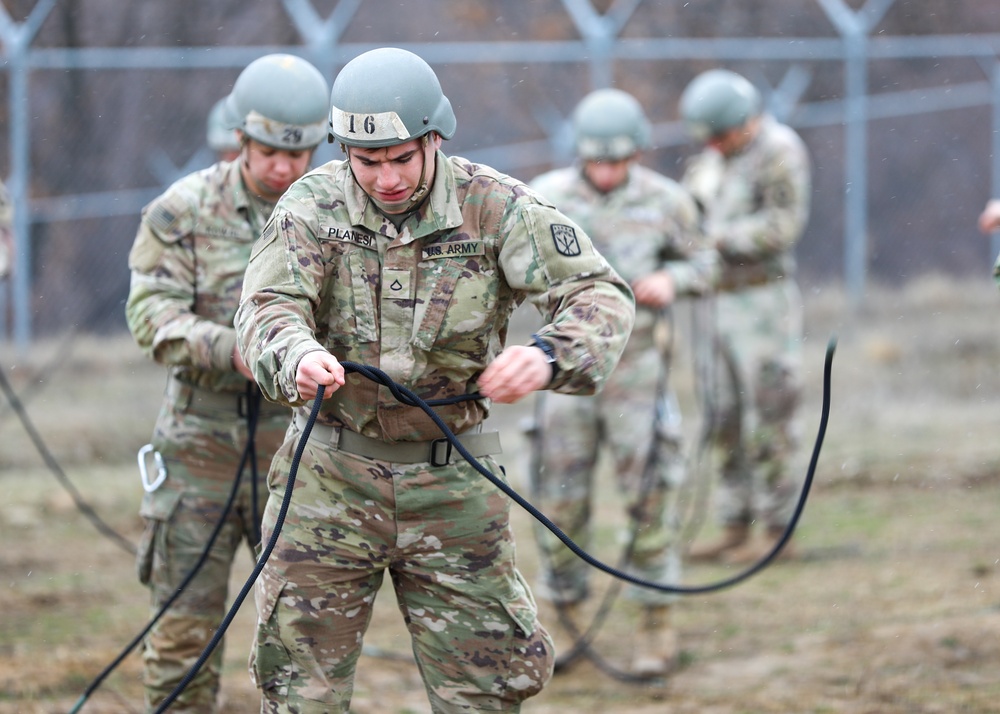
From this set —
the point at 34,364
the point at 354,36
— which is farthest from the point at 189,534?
the point at 354,36

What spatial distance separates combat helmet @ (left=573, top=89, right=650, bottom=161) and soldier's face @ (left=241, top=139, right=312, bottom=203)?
2.00 m

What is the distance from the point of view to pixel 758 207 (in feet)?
27.1

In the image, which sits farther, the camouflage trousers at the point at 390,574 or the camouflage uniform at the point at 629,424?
the camouflage uniform at the point at 629,424

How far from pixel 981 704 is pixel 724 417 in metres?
3.36

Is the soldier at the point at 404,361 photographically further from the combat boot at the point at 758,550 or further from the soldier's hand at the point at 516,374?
the combat boot at the point at 758,550

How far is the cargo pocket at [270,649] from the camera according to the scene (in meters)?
3.77

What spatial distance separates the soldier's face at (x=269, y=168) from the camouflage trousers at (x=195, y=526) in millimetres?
746

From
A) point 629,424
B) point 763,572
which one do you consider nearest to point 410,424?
point 629,424

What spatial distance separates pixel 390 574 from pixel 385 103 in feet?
4.18

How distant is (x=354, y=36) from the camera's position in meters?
17.2

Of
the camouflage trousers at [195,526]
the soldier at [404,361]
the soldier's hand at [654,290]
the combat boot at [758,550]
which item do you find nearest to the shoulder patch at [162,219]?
the camouflage trousers at [195,526]

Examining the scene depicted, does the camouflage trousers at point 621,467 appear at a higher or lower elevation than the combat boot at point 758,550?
higher

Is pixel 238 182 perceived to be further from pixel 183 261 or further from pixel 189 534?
pixel 189 534

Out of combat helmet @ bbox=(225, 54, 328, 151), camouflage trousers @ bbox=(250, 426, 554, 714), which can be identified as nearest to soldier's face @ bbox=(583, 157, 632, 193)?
combat helmet @ bbox=(225, 54, 328, 151)
